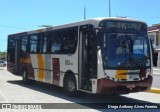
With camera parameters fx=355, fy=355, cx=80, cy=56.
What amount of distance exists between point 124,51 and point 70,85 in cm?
305

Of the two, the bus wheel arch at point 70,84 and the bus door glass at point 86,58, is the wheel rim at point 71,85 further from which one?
the bus door glass at point 86,58

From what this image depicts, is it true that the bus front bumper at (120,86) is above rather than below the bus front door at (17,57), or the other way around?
below

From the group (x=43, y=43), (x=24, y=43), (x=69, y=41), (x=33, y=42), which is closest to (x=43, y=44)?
(x=43, y=43)

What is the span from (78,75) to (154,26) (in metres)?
57.2

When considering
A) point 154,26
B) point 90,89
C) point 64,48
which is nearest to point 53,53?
point 64,48

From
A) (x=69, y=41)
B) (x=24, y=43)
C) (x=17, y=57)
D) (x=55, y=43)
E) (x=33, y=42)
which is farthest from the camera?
(x=17, y=57)

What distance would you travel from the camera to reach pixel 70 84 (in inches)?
574

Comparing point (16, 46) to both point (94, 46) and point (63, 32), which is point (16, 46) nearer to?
point (63, 32)

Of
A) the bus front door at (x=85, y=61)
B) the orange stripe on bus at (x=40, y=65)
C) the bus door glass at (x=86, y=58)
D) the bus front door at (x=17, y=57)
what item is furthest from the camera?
the bus front door at (x=17, y=57)

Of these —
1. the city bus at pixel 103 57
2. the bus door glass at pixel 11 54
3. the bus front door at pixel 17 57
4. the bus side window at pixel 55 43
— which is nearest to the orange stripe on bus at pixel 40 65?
the bus side window at pixel 55 43

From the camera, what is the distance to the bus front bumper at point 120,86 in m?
12.2

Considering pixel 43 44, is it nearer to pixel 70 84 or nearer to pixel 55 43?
pixel 55 43

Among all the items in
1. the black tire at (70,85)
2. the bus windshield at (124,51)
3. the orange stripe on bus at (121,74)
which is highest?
the bus windshield at (124,51)

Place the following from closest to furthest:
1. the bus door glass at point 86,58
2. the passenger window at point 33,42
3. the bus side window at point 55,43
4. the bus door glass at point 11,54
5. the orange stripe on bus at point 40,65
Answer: the bus door glass at point 86,58
the bus side window at point 55,43
the orange stripe on bus at point 40,65
the passenger window at point 33,42
the bus door glass at point 11,54
